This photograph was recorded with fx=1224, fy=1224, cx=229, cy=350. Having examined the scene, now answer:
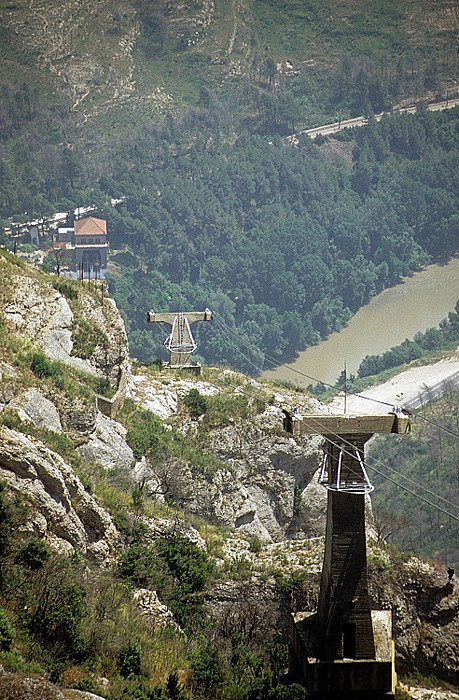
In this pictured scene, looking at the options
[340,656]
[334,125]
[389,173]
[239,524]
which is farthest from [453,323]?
[340,656]

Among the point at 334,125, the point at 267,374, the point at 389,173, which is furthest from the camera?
the point at 334,125

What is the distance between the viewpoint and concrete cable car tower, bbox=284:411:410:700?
21094 mm

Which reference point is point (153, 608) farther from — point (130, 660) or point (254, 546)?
point (254, 546)

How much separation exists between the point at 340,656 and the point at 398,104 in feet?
A: 494

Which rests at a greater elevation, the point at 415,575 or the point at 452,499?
the point at 415,575

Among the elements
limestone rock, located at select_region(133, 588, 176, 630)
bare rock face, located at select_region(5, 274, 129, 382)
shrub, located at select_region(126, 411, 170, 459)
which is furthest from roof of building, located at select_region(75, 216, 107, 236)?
limestone rock, located at select_region(133, 588, 176, 630)

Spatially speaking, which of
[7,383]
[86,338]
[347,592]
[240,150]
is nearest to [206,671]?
[347,592]

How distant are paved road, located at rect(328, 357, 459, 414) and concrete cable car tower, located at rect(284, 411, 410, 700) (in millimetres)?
53356

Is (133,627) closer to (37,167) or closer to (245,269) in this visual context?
(245,269)

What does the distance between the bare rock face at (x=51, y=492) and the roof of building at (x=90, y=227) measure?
92.1 m

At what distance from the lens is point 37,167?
132m

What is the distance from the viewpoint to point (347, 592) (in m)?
21.3

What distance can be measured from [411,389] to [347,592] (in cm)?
6579

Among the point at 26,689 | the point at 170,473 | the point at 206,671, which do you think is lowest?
the point at 206,671
